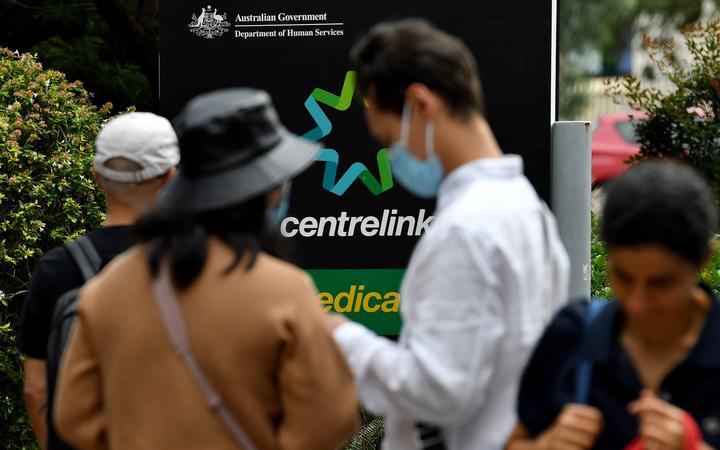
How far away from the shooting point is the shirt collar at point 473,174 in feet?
9.02

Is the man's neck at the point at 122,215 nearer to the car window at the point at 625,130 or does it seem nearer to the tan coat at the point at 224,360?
the tan coat at the point at 224,360

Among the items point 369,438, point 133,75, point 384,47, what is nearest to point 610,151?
point 133,75

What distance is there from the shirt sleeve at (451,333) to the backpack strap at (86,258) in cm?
112

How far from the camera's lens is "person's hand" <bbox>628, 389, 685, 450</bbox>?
2.09 m

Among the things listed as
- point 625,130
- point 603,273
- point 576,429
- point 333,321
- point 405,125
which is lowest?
point 603,273

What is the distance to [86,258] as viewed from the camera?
3.44 m

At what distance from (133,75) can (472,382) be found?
5.98 metres

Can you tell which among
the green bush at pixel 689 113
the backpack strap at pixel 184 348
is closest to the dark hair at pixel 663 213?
the backpack strap at pixel 184 348

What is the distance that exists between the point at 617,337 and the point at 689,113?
4.34 metres

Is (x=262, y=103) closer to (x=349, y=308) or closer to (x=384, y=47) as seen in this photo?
(x=384, y=47)

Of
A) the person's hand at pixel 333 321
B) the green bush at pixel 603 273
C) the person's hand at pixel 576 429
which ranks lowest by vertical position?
the green bush at pixel 603 273

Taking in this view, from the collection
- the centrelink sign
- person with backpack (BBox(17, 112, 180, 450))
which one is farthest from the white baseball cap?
the centrelink sign

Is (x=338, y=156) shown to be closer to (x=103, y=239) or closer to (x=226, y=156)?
(x=103, y=239)

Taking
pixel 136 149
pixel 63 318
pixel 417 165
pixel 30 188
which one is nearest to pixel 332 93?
pixel 30 188
